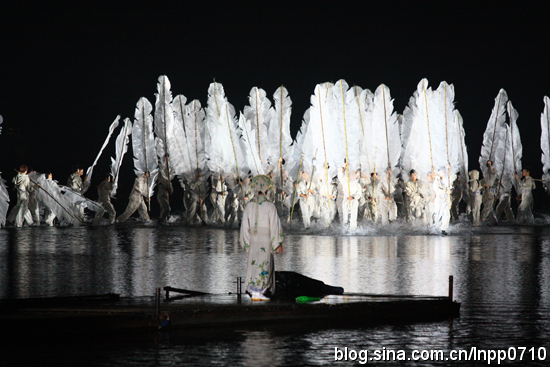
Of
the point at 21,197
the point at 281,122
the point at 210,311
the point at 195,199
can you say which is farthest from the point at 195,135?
the point at 210,311

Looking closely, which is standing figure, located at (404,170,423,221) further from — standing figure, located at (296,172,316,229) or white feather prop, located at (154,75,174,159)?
white feather prop, located at (154,75,174,159)

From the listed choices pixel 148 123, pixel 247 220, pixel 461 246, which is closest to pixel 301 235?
pixel 461 246

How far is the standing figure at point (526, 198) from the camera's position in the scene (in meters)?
20.8

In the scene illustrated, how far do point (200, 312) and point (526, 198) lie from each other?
55.0 ft

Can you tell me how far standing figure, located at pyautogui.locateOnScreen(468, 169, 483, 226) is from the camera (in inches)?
851

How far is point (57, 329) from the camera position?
19.2ft

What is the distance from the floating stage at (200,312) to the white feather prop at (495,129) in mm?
15544

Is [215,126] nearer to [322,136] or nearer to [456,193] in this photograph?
[322,136]

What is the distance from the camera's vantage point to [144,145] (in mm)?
22297

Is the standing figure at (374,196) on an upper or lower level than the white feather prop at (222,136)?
lower

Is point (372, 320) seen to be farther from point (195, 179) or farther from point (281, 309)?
point (195, 179)

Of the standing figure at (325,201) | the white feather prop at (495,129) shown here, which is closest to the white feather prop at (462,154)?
the white feather prop at (495,129)

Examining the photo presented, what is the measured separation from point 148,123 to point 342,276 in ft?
47.2

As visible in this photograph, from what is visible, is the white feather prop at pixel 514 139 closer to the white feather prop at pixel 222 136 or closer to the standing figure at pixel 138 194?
the white feather prop at pixel 222 136
